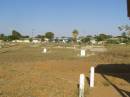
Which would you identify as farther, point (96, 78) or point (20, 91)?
point (96, 78)

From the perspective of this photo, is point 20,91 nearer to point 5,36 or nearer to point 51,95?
point 51,95

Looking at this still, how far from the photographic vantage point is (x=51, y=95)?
12172 millimetres

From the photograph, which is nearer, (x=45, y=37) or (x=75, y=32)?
(x=75, y=32)

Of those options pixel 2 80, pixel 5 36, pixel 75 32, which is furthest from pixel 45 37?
pixel 2 80

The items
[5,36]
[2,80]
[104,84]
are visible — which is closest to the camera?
[104,84]

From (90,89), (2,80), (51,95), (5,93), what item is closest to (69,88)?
(90,89)

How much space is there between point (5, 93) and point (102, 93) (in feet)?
12.0

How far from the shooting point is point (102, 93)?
1265cm

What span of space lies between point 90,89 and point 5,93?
3470mm

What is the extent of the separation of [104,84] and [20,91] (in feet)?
13.4

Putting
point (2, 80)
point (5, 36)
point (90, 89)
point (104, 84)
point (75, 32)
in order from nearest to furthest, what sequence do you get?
point (90, 89) < point (104, 84) < point (2, 80) < point (75, 32) < point (5, 36)

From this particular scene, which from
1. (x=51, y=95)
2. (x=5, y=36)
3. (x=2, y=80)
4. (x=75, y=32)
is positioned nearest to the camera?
(x=51, y=95)

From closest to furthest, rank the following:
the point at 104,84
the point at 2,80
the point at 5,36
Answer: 1. the point at 104,84
2. the point at 2,80
3. the point at 5,36

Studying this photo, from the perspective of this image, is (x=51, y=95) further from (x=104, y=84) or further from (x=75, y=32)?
(x=75, y=32)
